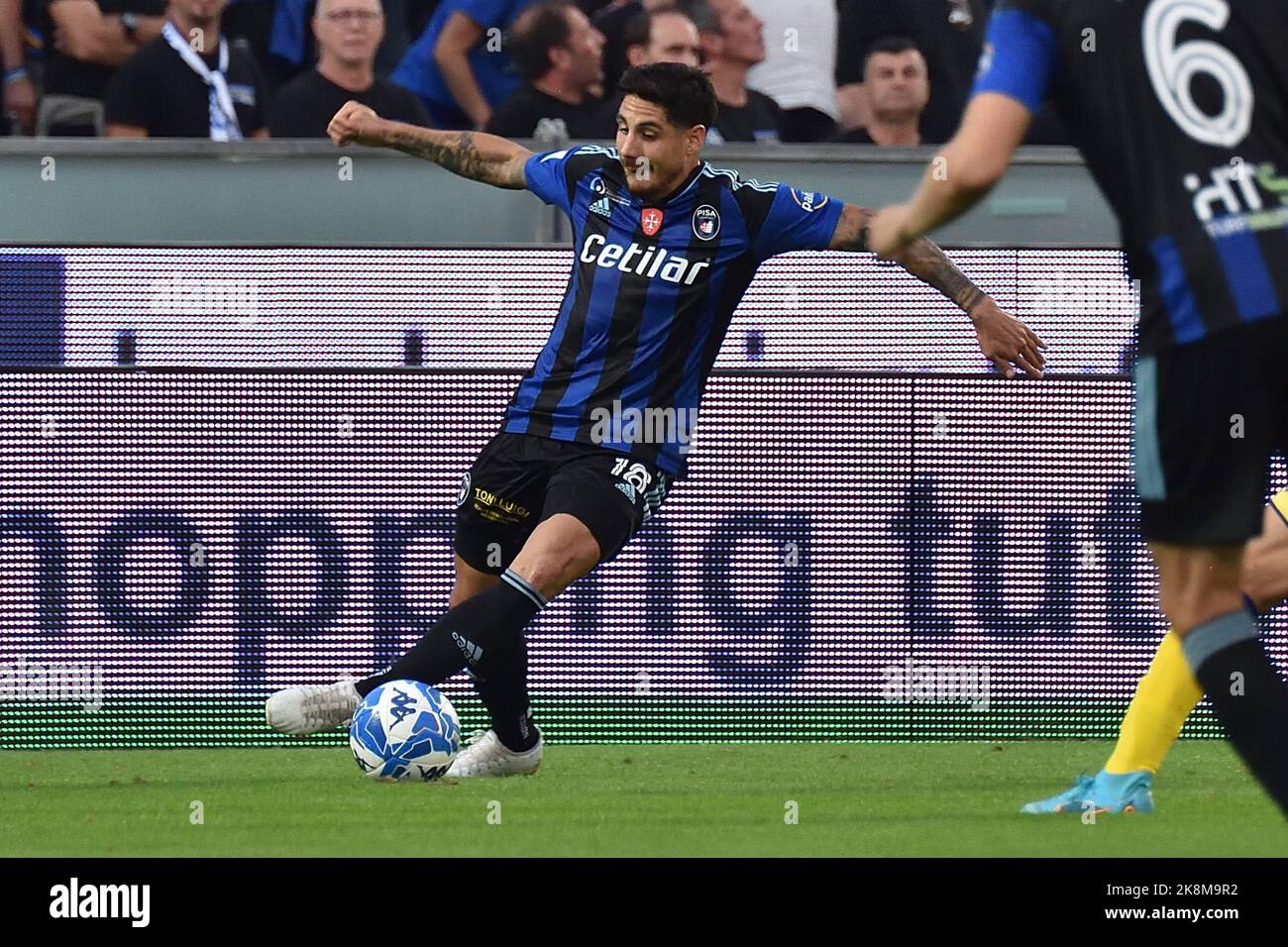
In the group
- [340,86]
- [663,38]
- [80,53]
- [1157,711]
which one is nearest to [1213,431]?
[1157,711]

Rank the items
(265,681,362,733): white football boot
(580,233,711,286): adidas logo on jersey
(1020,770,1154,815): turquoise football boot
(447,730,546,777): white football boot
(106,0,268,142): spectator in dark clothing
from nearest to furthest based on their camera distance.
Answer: (265,681,362,733): white football boot
(1020,770,1154,815): turquoise football boot
(580,233,711,286): adidas logo on jersey
(447,730,546,777): white football boot
(106,0,268,142): spectator in dark clothing

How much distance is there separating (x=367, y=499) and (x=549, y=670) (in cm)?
92

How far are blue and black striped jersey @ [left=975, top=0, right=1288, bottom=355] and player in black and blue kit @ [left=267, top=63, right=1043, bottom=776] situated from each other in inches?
74.9

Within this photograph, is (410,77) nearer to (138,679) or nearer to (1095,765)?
(138,679)

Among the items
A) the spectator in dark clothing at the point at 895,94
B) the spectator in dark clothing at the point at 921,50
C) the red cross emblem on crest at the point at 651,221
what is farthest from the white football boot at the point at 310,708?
the spectator in dark clothing at the point at 921,50

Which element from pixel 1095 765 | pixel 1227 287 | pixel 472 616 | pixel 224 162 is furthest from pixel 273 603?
pixel 1227 287

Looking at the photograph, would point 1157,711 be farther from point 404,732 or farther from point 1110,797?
point 404,732

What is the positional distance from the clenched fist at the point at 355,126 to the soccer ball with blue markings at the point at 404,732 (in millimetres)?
1694

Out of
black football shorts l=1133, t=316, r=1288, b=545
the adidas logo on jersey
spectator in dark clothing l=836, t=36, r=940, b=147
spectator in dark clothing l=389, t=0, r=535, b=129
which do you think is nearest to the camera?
black football shorts l=1133, t=316, r=1288, b=545

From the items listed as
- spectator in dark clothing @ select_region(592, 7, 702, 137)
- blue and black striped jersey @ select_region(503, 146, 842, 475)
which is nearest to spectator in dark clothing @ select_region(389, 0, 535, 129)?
spectator in dark clothing @ select_region(592, 7, 702, 137)

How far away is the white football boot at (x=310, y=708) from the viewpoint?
5859mm

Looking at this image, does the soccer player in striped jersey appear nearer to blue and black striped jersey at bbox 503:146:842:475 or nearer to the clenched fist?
blue and black striped jersey at bbox 503:146:842:475

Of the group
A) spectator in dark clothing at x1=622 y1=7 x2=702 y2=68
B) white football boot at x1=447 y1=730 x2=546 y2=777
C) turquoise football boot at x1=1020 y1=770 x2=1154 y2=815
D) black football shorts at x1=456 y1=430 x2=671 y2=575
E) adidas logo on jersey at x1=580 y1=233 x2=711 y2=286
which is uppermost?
spectator in dark clothing at x1=622 y1=7 x2=702 y2=68

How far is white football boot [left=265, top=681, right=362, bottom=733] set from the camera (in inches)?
231
